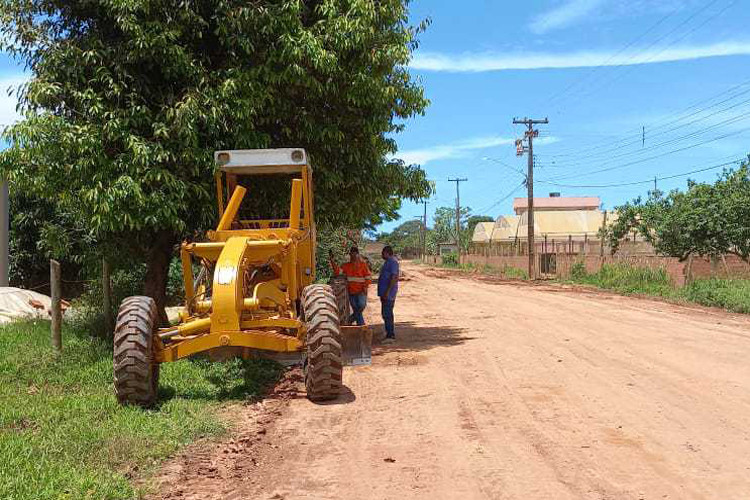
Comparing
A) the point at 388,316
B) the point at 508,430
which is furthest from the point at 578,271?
the point at 508,430

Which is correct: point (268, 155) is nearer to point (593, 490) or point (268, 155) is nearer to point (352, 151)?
point (352, 151)

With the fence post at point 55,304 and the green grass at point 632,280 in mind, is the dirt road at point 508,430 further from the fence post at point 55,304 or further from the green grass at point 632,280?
the green grass at point 632,280

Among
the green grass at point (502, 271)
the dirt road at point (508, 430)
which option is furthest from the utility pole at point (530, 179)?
the dirt road at point (508, 430)

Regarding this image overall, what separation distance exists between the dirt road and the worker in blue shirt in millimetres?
791

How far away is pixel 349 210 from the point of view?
1299cm

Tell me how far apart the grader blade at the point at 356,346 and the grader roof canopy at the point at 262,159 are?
7.67ft

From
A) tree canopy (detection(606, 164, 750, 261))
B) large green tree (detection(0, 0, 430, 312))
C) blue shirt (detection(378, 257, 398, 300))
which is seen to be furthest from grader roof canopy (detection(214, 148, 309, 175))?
tree canopy (detection(606, 164, 750, 261))

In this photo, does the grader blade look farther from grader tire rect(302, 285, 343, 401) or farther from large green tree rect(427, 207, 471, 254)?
large green tree rect(427, 207, 471, 254)

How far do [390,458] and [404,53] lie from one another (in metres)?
7.74

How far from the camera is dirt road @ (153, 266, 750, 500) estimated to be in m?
5.10

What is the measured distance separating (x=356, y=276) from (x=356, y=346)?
4.28 m

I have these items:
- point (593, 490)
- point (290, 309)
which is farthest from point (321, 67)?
point (593, 490)

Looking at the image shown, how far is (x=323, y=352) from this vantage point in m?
7.70

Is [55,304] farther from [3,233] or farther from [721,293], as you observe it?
[721,293]
